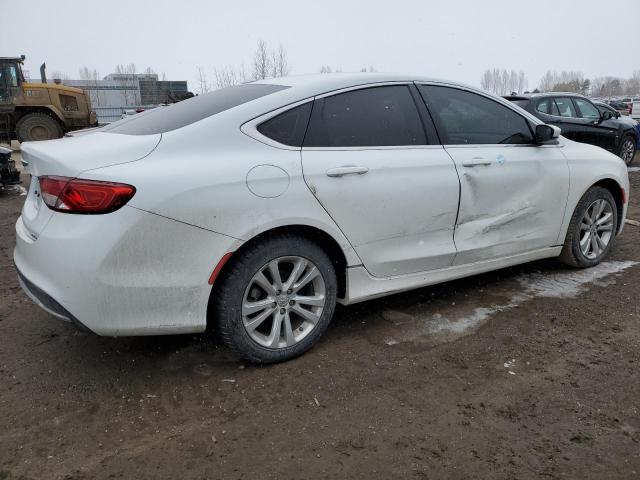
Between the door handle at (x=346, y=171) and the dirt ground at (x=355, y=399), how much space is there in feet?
3.39

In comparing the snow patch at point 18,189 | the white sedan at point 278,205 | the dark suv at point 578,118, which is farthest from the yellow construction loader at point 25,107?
the white sedan at point 278,205

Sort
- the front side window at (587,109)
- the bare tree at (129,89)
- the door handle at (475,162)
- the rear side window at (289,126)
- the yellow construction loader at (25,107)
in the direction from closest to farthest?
the rear side window at (289,126), the door handle at (475,162), the front side window at (587,109), the yellow construction loader at (25,107), the bare tree at (129,89)

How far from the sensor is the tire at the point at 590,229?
410 centimetres

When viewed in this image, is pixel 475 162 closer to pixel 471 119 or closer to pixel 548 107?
pixel 471 119

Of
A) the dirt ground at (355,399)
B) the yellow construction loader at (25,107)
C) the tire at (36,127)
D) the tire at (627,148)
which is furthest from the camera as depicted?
the yellow construction loader at (25,107)

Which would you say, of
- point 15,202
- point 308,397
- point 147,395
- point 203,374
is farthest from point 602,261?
point 15,202

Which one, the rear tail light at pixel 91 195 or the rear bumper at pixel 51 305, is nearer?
the rear tail light at pixel 91 195

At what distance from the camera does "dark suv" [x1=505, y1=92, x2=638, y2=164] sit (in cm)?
929

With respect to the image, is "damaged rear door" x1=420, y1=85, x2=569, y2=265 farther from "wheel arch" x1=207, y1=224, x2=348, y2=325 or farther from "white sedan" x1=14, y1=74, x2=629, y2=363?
"wheel arch" x1=207, y1=224, x2=348, y2=325

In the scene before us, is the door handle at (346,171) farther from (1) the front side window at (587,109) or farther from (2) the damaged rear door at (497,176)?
(1) the front side window at (587,109)

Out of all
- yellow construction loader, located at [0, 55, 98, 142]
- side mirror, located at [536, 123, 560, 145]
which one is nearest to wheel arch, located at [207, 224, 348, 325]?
side mirror, located at [536, 123, 560, 145]

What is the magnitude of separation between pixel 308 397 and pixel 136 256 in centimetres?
108

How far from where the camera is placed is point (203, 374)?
9.12 feet

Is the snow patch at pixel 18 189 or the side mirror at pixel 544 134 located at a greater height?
the side mirror at pixel 544 134
